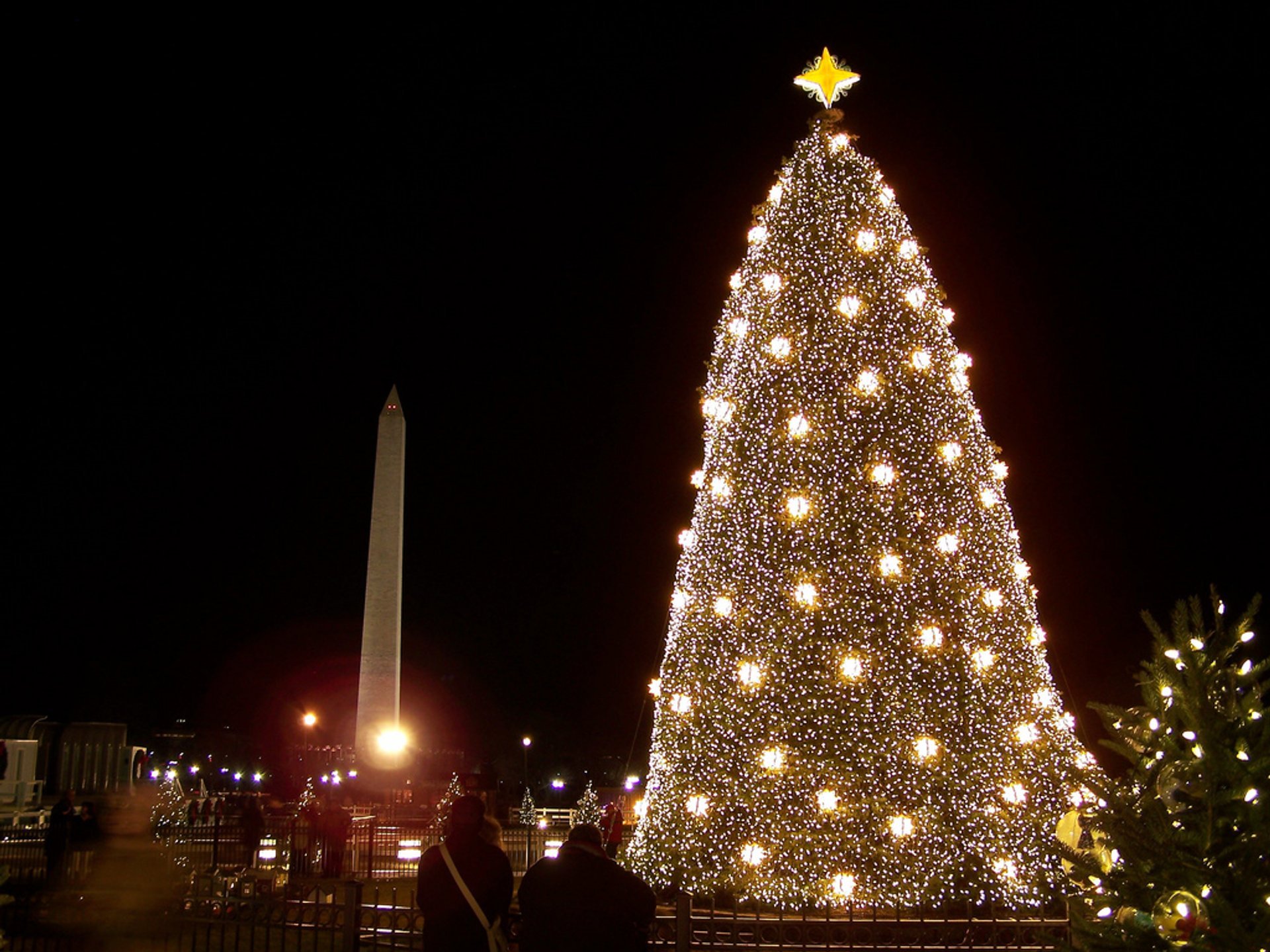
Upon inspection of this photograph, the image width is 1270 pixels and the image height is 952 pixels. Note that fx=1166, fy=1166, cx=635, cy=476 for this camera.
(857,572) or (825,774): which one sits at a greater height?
(857,572)

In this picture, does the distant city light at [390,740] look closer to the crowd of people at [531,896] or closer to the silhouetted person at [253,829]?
the silhouetted person at [253,829]

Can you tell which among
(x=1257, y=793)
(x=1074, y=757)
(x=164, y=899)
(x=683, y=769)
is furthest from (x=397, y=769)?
(x=1257, y=793)

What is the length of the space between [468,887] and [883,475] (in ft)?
25.3

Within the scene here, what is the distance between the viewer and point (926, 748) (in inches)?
464

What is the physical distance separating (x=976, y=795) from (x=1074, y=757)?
1.28m

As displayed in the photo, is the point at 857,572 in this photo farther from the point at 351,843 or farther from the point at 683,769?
the point at 351,843

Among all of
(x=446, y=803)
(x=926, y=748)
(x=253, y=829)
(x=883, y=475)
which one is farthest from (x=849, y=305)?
(x=446, y=803)

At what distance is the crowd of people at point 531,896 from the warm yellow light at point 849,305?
8.32 meters

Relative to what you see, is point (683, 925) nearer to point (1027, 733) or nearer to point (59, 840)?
point (1027, 733)

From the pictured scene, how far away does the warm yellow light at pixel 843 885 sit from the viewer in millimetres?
11398

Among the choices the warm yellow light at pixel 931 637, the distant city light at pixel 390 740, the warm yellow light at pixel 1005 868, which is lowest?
the warm yellow light at pixel 1005 868

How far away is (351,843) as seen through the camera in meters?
18.9

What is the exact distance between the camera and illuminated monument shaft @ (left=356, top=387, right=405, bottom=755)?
29.7 meters

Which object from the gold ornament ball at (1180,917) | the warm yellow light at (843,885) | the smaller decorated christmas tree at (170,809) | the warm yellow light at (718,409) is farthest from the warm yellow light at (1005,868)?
the smaller decorated christmas tree at (170,809)
